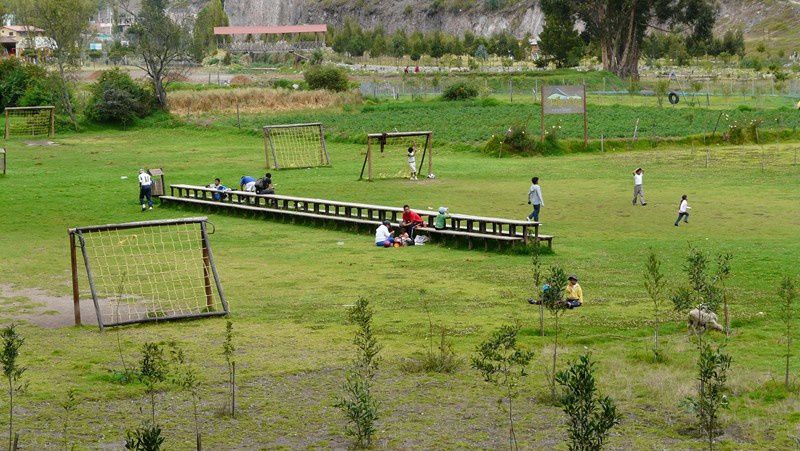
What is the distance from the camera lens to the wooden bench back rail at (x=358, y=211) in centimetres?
2935

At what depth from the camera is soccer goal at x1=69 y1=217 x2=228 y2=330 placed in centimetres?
2212

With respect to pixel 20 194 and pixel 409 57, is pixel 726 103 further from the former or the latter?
pixel 409 57

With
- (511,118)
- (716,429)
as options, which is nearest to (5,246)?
(716,429)

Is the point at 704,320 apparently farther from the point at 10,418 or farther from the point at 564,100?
the point at 564,100

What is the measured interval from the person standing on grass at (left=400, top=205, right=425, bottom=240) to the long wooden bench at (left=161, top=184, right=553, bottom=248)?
0.59 ft

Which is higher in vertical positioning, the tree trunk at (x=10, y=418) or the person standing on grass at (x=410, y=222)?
the person standing on grass at (x=410, y=222)

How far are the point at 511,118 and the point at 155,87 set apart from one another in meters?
21.4

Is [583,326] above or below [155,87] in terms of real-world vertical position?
below

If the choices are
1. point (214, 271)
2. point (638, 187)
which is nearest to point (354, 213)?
point (638, 187)

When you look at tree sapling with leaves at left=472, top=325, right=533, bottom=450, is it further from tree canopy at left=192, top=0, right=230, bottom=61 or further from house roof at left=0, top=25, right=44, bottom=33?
tree canopy at left=192, top=0, right=230, bottom=61

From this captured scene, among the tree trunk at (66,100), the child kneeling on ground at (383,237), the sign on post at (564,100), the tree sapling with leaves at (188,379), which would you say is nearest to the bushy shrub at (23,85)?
the tree trunk at (66,100)

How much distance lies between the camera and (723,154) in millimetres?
49688

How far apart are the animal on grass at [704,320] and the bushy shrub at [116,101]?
51379 millimetres

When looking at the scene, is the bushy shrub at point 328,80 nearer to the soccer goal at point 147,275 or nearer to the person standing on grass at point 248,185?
the person standing on grass at point 248,185
